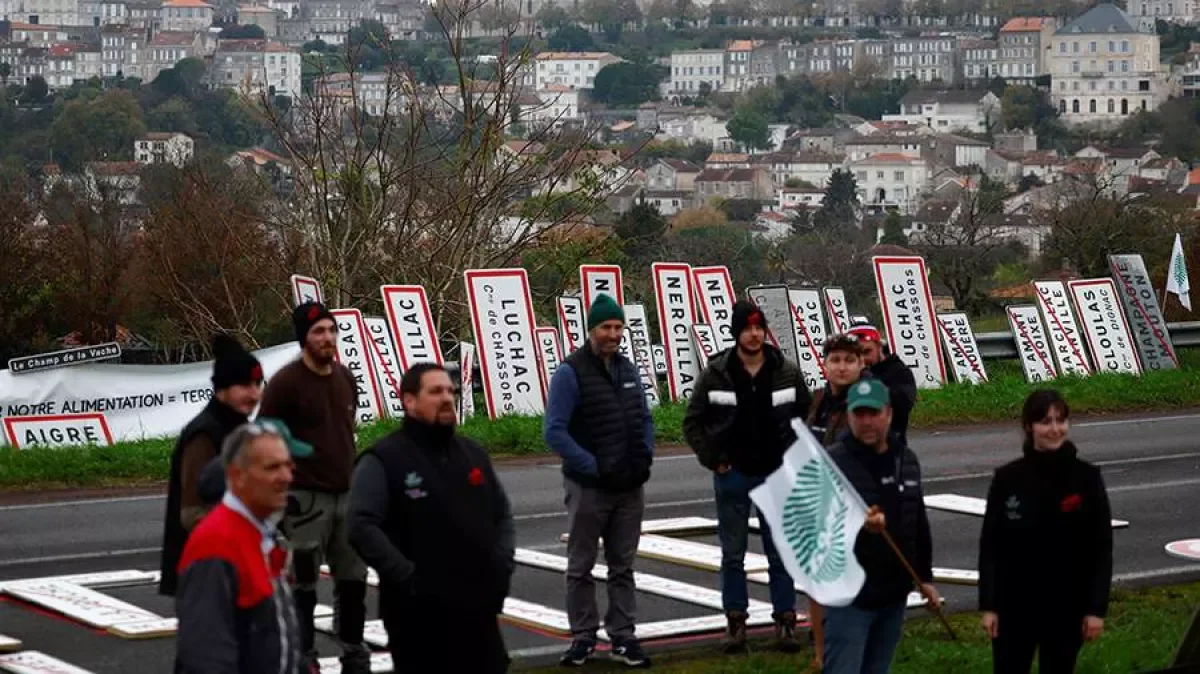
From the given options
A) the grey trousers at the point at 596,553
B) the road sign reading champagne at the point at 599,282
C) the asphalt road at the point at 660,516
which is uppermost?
the road sign reading champagne at the point at 599,282

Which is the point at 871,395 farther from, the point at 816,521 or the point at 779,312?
the point at 779,312

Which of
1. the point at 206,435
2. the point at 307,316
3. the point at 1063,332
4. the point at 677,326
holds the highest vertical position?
the point at 307,316

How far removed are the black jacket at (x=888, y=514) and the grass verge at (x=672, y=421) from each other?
879 centimetres

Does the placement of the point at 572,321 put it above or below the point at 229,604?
below

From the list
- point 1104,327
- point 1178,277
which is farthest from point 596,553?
point 1178,277

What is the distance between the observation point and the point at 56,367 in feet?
75.3

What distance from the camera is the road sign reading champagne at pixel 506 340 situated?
73.4ft

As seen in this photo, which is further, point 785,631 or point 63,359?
point 63,359

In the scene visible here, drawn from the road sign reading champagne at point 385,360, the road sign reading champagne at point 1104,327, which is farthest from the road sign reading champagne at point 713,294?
the road sign reading champagne at point 1104,327

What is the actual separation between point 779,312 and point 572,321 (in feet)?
6.98

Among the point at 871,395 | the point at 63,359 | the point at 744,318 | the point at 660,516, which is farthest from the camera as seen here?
the point at 63,359

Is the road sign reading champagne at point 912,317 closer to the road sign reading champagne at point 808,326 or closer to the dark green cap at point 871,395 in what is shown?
the road sign reading champagne at point 808,326

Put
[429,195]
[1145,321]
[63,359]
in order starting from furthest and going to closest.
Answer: [429,195], [1145,321], [63,359]

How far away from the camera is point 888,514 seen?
9.86 m
